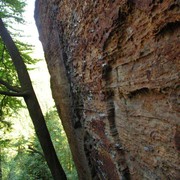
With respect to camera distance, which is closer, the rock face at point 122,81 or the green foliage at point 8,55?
the rock face at point 122,81

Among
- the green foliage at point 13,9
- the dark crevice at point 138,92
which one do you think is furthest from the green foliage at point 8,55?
the dark crevice at point 138,92

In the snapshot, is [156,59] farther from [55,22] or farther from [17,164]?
[17,164]

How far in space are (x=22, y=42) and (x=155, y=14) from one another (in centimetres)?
647

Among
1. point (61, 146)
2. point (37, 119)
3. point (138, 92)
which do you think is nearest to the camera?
point (138, 92)

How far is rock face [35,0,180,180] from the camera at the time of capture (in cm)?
178

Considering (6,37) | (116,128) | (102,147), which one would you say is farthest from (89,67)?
(6,37)

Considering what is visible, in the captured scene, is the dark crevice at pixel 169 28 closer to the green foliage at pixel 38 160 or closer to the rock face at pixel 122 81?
the rock face at pixel 122 81

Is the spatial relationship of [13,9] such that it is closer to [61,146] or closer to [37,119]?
[37,119]

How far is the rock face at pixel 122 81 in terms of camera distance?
1.78 m

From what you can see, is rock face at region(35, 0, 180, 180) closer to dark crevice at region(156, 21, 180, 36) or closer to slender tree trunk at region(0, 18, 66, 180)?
dark crevice at region(156, 21, 180, 36)

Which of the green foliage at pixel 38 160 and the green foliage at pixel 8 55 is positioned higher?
the green foliage at pixel 8 55

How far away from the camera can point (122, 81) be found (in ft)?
8.00

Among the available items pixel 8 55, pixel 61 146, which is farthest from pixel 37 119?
pixel 61 146

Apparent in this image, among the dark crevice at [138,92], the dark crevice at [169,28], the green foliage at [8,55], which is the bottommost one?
the dark crevice at [138,92]
